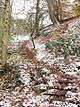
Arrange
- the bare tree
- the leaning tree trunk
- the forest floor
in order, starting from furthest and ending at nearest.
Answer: the bare tree
the leaning tree trunk
the forest floor

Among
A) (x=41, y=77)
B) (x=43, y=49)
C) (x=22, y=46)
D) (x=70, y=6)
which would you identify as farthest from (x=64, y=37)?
(x=70, y=6)

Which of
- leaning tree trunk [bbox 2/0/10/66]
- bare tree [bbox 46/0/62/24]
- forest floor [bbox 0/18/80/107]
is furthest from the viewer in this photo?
bare tree [bbox 46/0/62/24]

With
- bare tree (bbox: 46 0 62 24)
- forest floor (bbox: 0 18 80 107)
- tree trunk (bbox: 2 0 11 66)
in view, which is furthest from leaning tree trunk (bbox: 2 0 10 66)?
bare tree (bbox: 46 0 62 24)

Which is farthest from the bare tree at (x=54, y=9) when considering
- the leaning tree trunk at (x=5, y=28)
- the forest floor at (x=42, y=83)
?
the leaning tree trunk at (x=5, y=28)

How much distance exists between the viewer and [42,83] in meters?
9.80

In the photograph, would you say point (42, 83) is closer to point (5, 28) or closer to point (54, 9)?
point (5, 28)

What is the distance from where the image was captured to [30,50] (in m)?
14.4

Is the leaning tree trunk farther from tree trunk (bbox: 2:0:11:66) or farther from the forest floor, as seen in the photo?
the forest floor

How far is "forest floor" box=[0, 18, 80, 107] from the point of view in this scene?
338 inches

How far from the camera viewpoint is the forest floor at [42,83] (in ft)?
28.2

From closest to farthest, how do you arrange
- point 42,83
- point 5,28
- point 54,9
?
point 42,83
point 5,28
point 54,9

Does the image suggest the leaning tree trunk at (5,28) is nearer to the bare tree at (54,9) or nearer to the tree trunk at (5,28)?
the tree trunk at (5,28)

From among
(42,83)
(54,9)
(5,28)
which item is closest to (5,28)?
(5,28)

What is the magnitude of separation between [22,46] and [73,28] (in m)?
2.98
